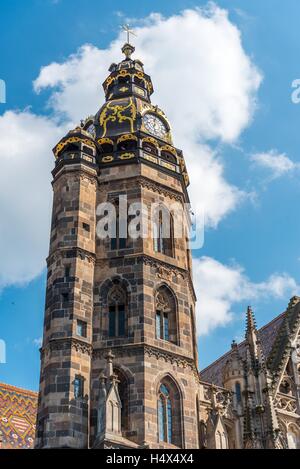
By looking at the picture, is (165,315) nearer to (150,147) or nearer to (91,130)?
(150,147)

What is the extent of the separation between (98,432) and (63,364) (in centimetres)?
267

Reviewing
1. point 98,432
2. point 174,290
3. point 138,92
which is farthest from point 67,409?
point 138,92

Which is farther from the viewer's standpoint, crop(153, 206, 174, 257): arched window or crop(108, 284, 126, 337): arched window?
crop(153, 206, 174, 257): arched window

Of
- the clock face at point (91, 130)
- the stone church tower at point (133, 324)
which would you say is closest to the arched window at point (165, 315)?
the stone church tower at point (133, 324)

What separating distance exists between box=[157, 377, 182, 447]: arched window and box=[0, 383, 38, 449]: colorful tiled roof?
460 inches

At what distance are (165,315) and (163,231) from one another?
375cm

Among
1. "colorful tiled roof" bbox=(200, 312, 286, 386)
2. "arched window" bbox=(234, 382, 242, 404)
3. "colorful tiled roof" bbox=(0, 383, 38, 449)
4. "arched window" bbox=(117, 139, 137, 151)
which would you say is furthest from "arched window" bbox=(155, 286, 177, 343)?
"colorful tiled roof" bbox=(0, 383, 38, 449)

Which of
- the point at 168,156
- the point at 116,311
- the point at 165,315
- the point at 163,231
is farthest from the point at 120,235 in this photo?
the point at 168,156

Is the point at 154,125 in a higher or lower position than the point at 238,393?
higher

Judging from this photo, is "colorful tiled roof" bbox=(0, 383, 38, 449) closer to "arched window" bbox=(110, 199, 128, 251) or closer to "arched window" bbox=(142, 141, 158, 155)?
"arched window" bbox=(110, 199, 128, 251)

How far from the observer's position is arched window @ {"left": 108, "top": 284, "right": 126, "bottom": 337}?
89.0ft

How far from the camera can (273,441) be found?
27.7 metres

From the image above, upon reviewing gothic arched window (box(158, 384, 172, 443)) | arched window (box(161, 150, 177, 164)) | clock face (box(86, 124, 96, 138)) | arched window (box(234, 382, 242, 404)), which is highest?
clock face (box(86, 124, 96, 138))

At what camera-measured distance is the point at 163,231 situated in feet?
99.5
